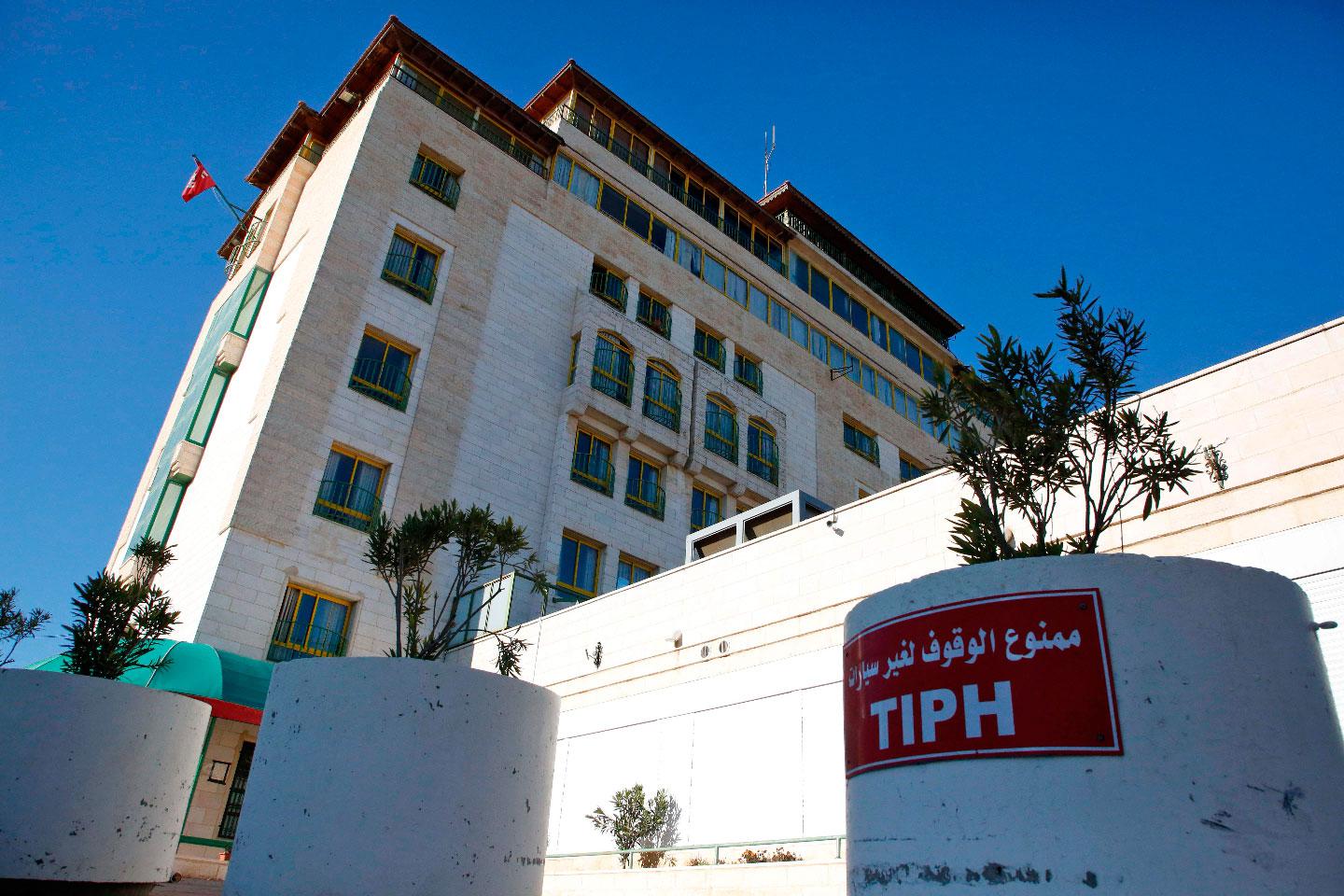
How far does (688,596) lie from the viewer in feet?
60.9

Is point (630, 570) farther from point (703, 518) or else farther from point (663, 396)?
point (663, 396)

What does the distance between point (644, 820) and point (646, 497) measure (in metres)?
15.0

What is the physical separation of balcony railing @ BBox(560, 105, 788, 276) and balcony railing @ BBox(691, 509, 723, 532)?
1308 centimetres

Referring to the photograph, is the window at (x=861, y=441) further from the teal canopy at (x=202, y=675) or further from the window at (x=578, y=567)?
the teal canopy at (x=202, y=675)

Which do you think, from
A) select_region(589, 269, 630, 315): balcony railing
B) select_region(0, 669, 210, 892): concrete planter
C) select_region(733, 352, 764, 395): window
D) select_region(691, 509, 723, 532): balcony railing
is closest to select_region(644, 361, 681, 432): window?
select_region(589, 269, 630, 315): balcony railing

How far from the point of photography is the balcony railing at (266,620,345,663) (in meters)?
22.0

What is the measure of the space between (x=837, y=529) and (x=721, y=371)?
1908 cm

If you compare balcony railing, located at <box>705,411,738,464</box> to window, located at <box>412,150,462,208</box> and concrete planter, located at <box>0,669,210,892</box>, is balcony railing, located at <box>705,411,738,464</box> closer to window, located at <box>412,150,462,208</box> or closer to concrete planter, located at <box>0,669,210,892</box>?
window, located at <box>412,150,462,208</box>

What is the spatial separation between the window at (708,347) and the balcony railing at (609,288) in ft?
11.1

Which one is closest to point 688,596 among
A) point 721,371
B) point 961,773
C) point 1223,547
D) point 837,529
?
point 837,529

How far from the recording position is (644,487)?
30500 millimetres

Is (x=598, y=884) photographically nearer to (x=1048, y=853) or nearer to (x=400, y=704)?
(x=400, y=704)

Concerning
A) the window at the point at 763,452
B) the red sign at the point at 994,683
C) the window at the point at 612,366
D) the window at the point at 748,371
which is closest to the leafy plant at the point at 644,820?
the red sign at the point at 994,683

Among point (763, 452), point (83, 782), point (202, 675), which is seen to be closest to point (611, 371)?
point (763, 452)
